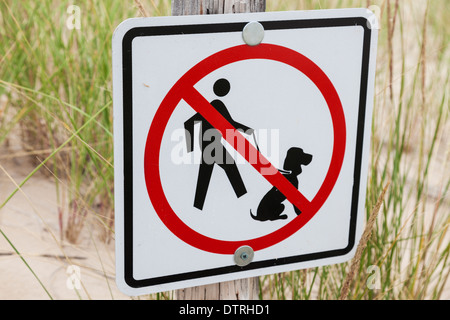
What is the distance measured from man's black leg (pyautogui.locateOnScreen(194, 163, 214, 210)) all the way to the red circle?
0.17 ft

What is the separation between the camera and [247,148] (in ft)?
3.92

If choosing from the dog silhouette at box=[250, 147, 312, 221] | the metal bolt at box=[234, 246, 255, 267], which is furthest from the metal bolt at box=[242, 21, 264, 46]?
the metal bolt at box=[234, 246, 255, 267]

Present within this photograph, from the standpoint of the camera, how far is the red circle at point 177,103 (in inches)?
43.8

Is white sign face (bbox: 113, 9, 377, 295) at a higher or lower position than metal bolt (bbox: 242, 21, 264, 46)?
lower

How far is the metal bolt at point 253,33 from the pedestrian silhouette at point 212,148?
9 cm

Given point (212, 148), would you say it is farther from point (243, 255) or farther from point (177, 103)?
point (243, 255)

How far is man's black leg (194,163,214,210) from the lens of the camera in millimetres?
1172

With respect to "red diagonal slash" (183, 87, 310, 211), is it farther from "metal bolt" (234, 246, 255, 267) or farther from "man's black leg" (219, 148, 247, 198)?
"metal bolt" (234, 246, 255, 267)

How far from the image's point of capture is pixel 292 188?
129cm

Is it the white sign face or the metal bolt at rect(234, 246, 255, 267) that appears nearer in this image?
the white sign face

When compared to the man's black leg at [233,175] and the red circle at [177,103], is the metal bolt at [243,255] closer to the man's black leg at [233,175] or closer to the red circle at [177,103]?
the red circle at [177,103]

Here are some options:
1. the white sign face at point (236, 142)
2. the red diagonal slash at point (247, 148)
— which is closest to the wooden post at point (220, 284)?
the white sign face at point (236, 142)

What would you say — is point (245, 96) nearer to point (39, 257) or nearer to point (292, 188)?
point (292, 188)

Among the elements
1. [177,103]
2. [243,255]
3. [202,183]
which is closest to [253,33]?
[177,103]
